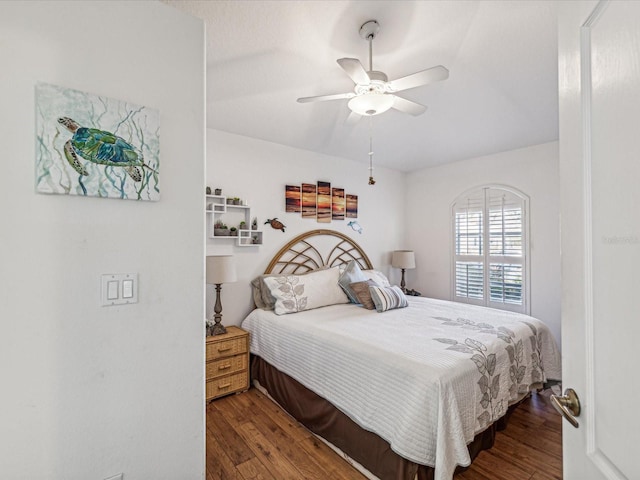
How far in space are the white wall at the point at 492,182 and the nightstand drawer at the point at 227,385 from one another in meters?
3.01

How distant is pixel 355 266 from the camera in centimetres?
366

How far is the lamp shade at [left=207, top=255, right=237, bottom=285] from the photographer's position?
2783 millimetres

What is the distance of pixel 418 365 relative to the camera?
1773 mm

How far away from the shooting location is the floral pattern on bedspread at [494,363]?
1902mm

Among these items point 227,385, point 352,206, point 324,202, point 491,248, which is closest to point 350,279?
point 324,202

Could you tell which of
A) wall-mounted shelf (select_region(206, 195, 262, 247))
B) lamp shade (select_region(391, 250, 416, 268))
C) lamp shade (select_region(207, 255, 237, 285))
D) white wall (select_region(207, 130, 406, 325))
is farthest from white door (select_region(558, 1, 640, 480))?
lamp shade (select_region(391, 250, 416, 268))

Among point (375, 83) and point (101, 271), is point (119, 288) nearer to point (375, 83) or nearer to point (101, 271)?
point (101, 271)

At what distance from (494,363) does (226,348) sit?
2126mm

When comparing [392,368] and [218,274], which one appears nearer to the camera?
[392,368]

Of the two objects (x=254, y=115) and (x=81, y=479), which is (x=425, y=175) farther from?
(x=81, y=479)

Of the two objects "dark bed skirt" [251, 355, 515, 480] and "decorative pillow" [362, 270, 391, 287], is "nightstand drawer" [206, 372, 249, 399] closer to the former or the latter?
"dark bed skirt" [251, 355, 515, 480]

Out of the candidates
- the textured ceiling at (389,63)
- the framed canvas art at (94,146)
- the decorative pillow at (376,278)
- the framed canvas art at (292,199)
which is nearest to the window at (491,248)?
the textured ceiling at (389,63)

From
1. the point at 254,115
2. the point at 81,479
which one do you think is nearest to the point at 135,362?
the point at 81,479

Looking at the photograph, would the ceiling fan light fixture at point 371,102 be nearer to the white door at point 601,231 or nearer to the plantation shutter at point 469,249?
the white door at point 601,231
